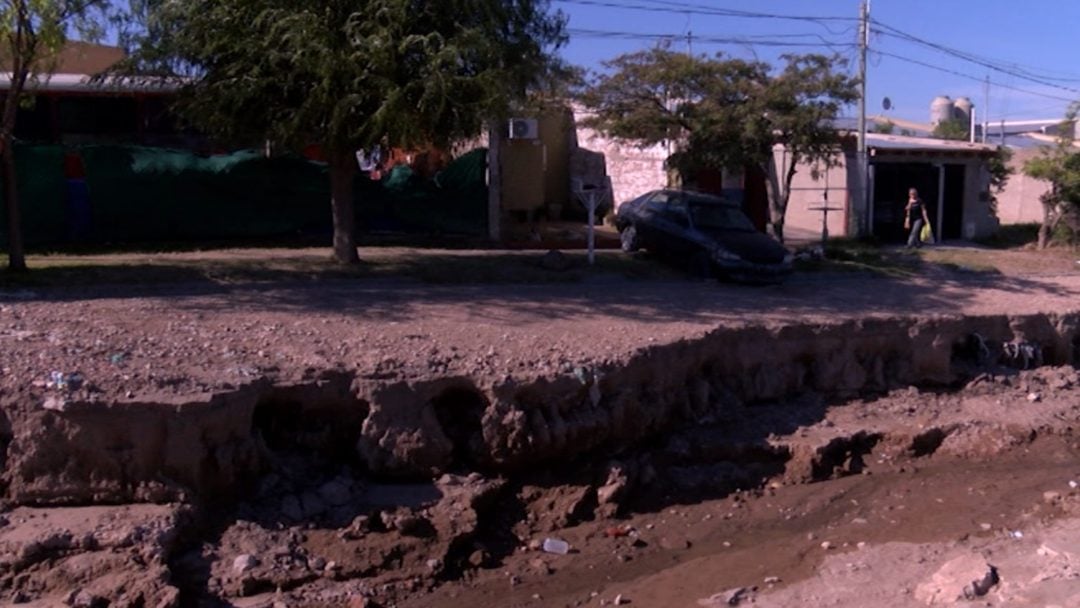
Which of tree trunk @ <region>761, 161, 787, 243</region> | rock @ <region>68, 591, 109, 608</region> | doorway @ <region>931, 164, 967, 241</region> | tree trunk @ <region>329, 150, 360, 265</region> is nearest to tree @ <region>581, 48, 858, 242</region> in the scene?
tree trunk @ <region>761, 161, 787, 243</region>

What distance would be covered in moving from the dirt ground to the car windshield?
4.29 meters

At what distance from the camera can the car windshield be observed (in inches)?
751

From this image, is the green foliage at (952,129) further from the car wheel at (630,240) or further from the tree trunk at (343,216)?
the tree trunk at (343,216)

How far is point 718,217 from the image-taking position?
19.4m

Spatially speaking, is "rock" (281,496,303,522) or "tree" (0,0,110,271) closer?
A: "rock" (281,496,303,522)

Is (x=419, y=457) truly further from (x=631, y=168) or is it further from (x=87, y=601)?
(x=631, y=168)

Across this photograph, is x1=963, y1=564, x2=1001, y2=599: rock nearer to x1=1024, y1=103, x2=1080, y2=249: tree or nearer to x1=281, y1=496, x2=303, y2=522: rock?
x1=281, y1=496, x2=303, y2=522: rock

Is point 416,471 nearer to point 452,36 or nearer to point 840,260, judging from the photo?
point 452,36

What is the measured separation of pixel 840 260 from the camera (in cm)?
2150

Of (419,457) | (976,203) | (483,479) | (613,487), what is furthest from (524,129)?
(419,457)

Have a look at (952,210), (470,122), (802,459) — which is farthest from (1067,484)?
(952,210)

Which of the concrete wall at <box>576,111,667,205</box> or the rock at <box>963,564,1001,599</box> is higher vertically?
the concrete wall at <box>576,111,667,205</box>

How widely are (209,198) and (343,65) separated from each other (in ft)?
20.5

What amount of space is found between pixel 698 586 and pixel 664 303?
19.1 feet
